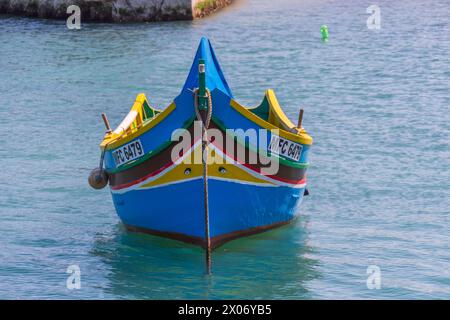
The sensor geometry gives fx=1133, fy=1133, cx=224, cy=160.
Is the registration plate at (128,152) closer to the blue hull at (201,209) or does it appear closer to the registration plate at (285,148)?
the blue hull at (201,209)

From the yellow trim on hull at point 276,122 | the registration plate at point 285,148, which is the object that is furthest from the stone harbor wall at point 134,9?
the registration plate at point 285,148

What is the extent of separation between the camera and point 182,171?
1684 centimetres

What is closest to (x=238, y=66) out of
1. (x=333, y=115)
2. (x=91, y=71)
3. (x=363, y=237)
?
(x=91, y=71)

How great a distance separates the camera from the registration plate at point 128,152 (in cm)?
1722

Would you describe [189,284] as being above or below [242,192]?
below

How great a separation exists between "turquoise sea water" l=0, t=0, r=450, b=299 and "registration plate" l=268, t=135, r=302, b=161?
151cm

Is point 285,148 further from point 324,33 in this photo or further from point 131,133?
point 324,33

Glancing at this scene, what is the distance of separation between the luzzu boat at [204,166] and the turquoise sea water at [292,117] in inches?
22.2

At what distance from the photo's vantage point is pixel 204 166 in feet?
54.5

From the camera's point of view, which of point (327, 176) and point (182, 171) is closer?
point (182, 171)

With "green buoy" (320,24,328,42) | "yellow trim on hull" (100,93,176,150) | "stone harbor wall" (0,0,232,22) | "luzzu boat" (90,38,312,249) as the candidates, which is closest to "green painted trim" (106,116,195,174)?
"luzzu boat" (90,38,312,249)
